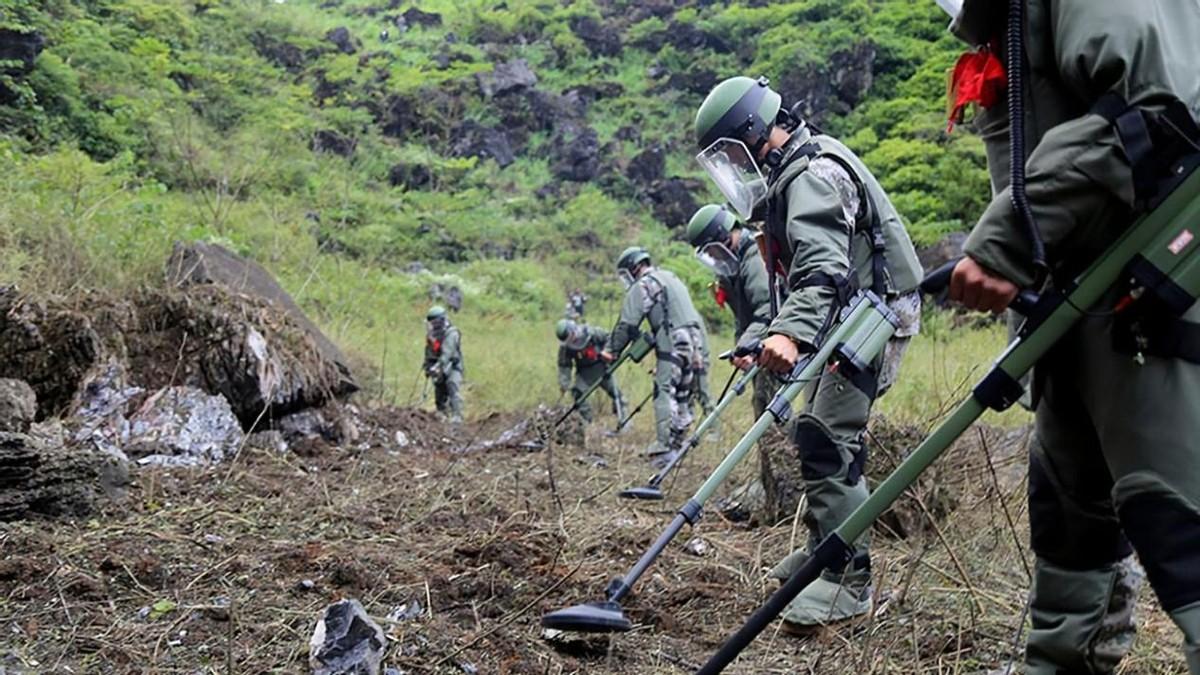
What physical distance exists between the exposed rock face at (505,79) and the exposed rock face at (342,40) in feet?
16.2

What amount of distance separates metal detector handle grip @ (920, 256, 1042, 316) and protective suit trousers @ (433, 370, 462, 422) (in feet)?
35.1

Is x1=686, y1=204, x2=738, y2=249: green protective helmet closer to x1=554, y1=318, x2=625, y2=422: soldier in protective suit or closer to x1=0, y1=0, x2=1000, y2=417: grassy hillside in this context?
x1=0, y1=0, x2=1000, y2=417: grassy hillside

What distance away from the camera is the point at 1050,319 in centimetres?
157

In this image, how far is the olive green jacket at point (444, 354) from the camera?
39.9ft

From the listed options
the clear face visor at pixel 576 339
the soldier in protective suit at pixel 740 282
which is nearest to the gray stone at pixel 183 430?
the soldier in protective suit at pixel 740 282

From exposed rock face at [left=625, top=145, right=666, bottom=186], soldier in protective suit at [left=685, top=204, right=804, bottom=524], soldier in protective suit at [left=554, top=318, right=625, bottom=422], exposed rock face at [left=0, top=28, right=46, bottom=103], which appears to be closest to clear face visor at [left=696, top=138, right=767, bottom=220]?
soldier in protective suit at [left=685, top=204, right=804, bottom=524]

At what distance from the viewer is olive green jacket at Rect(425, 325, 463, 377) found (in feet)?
39.9

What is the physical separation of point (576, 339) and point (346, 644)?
9.48 metres

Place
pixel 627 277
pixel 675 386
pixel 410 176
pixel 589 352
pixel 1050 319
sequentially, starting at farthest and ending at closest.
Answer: pixel 410 176, pixel 589 352, pixel 627 277, pixel 675 386, pixel 1050 319

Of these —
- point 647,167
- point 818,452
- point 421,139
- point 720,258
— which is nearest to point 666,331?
point 720,258

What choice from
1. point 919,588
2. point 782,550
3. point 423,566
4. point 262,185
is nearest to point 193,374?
point 423,566

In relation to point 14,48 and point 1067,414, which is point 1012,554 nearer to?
point 1067,414

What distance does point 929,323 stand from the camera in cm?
1249

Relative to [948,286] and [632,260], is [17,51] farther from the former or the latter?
[948,286]
